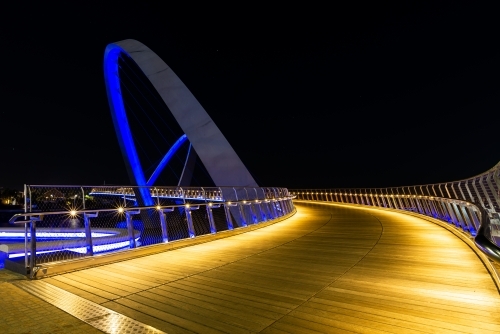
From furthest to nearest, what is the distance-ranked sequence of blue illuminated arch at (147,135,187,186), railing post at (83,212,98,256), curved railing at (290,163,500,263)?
blue illuminated arch at (147,135,187,186)
railing post at (83,212,98,256)
curved railing at (290,163,500,263)

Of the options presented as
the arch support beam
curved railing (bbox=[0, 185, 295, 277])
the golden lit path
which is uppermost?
the arch support beam

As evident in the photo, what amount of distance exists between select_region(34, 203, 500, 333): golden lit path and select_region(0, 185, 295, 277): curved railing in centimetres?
97

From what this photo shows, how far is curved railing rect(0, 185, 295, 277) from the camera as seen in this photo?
5547 mm

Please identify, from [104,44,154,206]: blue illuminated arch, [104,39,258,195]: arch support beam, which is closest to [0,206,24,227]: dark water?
[104,44,154,206]: blue illuminated arch

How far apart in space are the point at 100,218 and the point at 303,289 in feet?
29.5

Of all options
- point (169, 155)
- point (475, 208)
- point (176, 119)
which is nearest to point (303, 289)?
point (475, 208)

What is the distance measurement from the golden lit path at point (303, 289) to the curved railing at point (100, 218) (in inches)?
38.3

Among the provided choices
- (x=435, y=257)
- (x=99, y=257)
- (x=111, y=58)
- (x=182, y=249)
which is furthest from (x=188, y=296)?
(x=111, y=58)

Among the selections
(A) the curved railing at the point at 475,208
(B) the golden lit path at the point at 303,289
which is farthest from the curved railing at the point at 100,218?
(A) the curved railing at the point at 475,208

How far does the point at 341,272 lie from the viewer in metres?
4.77

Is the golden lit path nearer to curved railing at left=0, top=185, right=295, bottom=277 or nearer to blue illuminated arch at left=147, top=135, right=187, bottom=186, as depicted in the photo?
curved railing at left=0, top=185, right=295, bottom=277

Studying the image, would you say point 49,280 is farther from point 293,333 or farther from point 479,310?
point 479,310

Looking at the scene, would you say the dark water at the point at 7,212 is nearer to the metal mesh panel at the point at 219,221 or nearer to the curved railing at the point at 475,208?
the metal mesh panel at the point at 219,221

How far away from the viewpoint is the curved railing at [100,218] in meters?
5.55
